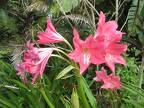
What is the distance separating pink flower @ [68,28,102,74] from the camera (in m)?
2.01

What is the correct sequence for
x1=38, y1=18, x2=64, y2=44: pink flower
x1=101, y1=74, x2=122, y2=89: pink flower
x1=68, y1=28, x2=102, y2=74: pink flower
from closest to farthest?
x1=68, y1=28, x2=102, y2=74: pink flower < x1=38, y1=18, x2=64, y2=44: pink flower < x1=101, y1=74, x2=122, y2=89: pink flower

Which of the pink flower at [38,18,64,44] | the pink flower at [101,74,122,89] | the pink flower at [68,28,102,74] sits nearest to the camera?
the pink flower at [68,28,102,74]

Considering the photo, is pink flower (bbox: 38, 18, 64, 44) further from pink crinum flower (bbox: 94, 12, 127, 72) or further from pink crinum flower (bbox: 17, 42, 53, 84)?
pink crinum flower (bbox: 94, 12, 127, 72)

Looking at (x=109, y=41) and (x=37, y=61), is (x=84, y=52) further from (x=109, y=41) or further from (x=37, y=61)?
(x=37, y=61)

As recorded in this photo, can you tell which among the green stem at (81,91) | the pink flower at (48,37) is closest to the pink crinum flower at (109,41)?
the pink flower at (48,37)

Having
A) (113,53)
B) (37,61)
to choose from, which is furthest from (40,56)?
(113,53)

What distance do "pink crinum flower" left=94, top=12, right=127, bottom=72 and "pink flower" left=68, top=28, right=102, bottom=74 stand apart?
4 cm

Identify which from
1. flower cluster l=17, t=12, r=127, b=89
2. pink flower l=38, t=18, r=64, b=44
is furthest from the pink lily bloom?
pink flower l=38, t=18, r=64, b=44

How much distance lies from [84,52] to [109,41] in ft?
0.49

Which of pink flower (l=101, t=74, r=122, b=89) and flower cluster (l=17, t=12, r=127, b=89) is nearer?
flower cluster (l=17, t=12, r=127, b=89)

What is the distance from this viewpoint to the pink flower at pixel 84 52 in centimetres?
201

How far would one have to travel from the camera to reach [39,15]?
5.39 meters

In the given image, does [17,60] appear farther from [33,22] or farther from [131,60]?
[131,60]

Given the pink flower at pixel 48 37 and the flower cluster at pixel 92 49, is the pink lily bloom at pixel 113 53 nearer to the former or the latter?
the flower cluster at pixel 92 49
